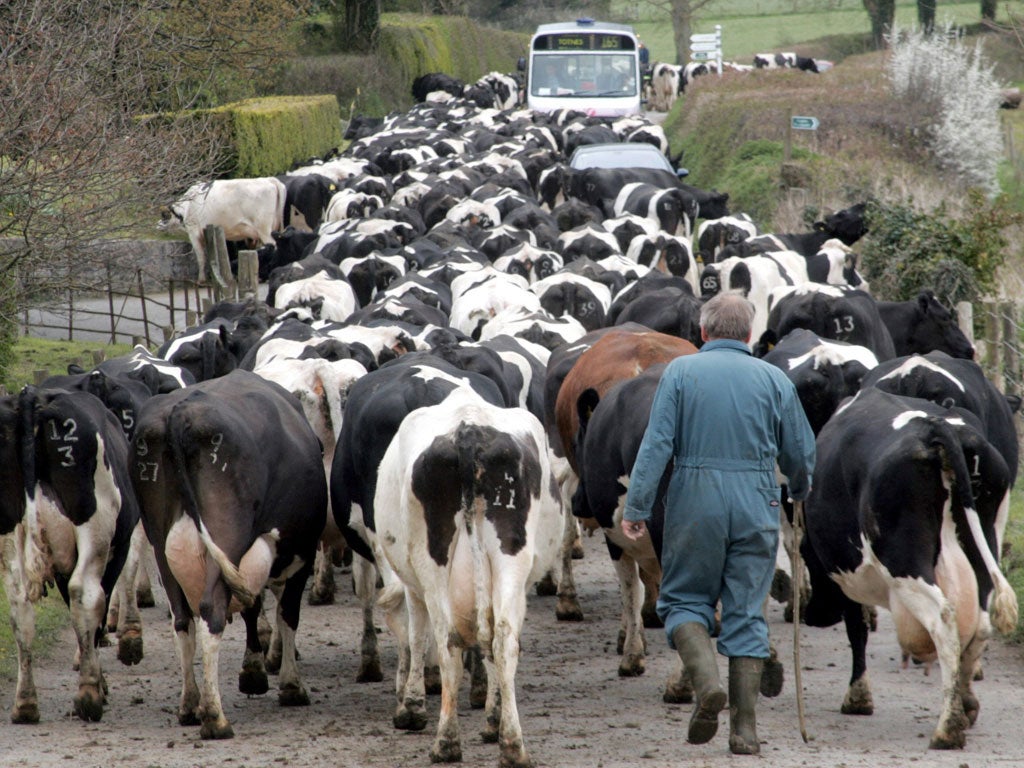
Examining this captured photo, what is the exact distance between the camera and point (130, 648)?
8.94m

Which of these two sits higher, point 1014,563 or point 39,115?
point 39,115

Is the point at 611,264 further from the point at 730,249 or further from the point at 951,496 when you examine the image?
the point at 951,496

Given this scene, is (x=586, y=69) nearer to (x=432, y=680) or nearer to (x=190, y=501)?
(x=432, y=680)

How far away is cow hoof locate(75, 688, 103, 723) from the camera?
24.8 feet

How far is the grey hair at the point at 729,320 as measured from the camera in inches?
259

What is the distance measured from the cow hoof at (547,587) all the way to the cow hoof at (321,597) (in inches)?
59.1

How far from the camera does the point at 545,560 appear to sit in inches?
273

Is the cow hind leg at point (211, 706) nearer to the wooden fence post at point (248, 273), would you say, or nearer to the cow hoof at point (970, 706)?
the cow hoof at point (970, 706)

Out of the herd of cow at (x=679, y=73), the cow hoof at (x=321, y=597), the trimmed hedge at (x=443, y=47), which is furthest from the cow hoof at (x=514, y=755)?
the herd of cow at (x=679, y=73)

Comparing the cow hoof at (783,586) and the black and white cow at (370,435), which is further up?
the black and white cow at (370,435)

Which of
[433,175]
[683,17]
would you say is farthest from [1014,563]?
[683,17]

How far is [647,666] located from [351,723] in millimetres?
1963

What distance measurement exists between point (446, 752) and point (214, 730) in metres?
1.24

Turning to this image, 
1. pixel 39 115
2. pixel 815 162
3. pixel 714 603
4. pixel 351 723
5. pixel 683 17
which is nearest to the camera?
pixel 714 603
